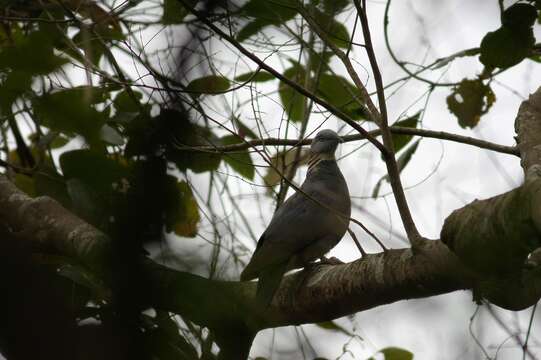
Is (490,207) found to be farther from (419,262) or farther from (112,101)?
(112,101)

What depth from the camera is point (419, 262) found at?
81.1 inches

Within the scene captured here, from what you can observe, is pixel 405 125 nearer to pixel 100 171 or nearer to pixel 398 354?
pixel 398 354

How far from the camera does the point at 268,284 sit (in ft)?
9.30

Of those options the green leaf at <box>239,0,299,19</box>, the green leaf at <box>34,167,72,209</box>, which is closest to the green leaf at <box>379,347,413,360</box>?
the green leaf at <box>239,0,299,19</box>

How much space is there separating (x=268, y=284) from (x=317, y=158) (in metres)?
1.52

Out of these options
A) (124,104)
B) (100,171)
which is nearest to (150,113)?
(100,171)

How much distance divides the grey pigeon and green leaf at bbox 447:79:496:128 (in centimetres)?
67

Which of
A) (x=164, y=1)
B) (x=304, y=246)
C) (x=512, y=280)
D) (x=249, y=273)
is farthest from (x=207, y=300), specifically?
(x=304, y=246)

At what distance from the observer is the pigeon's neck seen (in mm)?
4184

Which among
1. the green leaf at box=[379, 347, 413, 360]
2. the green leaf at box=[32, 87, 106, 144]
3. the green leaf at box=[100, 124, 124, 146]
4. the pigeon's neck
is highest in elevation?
the pigeon's neck

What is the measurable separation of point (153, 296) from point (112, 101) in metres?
2.56

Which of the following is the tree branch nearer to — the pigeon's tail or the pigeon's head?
the pigeon's tail

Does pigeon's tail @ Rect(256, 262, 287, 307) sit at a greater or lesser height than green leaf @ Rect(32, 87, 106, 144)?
greater

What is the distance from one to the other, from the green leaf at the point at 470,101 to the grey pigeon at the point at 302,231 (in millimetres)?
671
